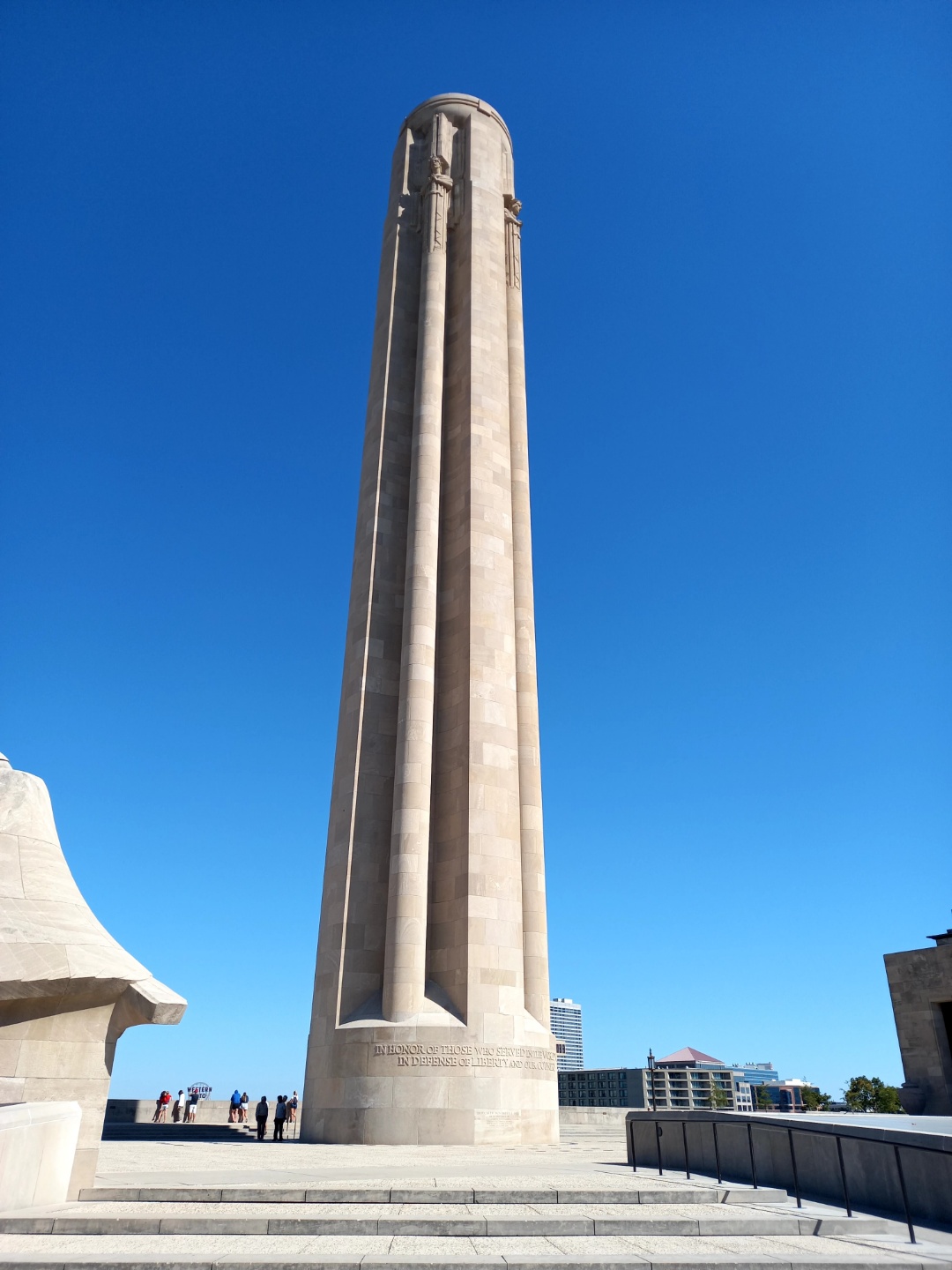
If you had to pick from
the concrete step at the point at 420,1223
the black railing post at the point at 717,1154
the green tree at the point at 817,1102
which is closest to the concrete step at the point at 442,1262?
the concrete step at the point at 420,1223

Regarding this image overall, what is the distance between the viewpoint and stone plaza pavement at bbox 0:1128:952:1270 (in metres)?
6.70

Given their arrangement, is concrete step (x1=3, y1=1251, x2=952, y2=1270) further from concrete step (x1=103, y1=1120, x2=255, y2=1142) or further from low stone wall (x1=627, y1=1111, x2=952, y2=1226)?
concrete step (x1=103, y1=1120, x2=255, y2=1142)

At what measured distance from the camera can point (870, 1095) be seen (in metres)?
74.5

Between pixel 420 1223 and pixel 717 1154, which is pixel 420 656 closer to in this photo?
pixel 717 1154

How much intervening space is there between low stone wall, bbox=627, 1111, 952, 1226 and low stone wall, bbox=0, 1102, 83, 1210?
310 inches

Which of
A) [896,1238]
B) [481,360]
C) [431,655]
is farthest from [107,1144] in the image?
[481,360]

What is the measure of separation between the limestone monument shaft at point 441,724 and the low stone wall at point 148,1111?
11.7m

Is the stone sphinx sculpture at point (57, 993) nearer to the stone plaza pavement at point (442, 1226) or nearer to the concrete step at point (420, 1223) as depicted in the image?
the stone plaza pavement at point (442, 1226)

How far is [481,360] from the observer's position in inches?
1217

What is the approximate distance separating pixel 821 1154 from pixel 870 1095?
77.9 m

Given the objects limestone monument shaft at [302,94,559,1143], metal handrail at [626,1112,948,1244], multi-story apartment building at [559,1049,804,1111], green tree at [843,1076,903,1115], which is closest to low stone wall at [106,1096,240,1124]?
limestone monument shaft at [302,94,559,1143]

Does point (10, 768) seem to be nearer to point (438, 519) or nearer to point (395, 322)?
point (438, 519)

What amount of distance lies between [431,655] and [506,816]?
530 centimetres

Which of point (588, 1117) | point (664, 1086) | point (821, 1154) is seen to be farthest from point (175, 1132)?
point (664, 1086)
